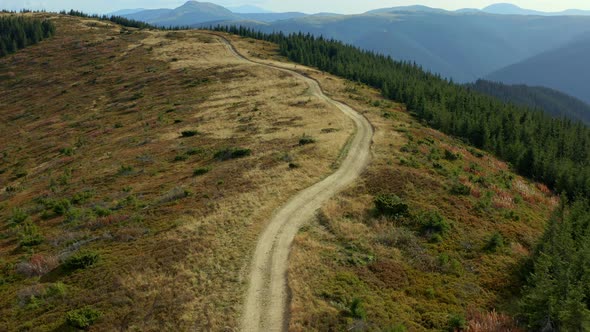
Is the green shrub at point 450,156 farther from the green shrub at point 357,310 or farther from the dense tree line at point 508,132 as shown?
the green shrub at point 357,310

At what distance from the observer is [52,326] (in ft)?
60.7

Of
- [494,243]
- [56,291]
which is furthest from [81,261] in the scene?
[494,243]

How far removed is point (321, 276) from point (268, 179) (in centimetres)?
1401

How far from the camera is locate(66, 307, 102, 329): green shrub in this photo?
18.2 meters

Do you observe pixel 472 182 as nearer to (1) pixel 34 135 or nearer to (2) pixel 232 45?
(1) pixel 34 135

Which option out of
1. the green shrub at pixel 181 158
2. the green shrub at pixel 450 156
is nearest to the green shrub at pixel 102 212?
the green shrub at pixel 181 158

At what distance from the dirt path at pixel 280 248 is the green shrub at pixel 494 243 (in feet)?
42.0

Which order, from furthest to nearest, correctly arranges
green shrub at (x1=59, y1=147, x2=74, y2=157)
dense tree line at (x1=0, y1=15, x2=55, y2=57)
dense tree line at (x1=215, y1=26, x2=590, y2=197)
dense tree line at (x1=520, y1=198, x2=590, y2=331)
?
dense tree line at (x1=0, y1=15, x2=55, y2=57) → green shrub at (x1=59, y1=147, x2=74, y2=157) → dense tree line at (x1=215, y1=26, x2=590, y2=197) → dense tree line at (x1=520, y1=198, x2=590, y2=331)

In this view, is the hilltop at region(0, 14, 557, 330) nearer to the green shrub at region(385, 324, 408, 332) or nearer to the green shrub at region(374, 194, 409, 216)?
the green shrub at region(385, 324, 408, 332)

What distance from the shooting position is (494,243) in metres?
27.8

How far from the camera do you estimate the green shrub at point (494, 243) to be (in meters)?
27.5

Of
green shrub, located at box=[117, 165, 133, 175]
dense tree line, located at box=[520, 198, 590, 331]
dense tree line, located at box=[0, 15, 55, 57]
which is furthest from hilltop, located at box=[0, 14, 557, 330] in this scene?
dense tree line, located at box=[0, 15, 55, 57]

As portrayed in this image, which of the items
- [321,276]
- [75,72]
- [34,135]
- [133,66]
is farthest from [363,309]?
[75,72]

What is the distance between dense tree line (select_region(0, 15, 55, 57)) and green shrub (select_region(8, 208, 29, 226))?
155961 millimetres
